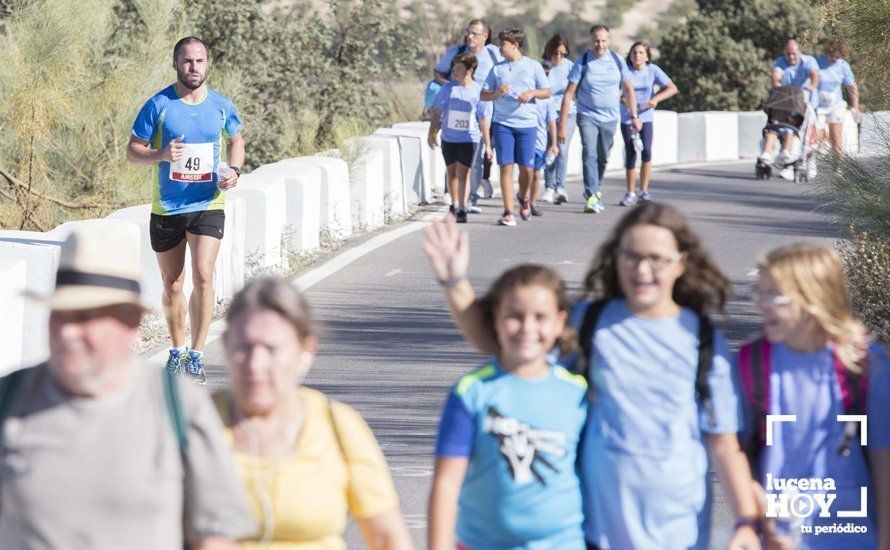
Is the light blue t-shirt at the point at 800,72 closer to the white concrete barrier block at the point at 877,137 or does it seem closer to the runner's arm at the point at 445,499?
the white concrete barrier block at the point at 877,137

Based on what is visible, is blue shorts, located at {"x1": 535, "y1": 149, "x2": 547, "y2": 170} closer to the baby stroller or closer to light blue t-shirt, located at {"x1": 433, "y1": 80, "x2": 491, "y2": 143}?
light blue t-shirt, located at {"x1": 433, "y1": 80, "x2": 491, "y2": 143}

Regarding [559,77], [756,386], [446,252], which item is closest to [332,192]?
[559,77]

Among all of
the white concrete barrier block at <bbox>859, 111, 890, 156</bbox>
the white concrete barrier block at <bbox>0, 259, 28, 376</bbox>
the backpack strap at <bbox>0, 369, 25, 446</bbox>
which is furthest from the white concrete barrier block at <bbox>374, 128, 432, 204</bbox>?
the backpack strap at <bbox>0, 369, 25, 446</bbox>

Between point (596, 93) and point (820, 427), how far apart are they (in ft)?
46.9

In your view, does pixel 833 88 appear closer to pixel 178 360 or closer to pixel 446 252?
pixel 178 360

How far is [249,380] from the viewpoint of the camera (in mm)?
3707

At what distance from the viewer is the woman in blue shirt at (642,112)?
1931 centimetres

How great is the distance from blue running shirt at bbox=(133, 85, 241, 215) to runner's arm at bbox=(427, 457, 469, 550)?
228 inches

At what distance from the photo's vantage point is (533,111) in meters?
17.3

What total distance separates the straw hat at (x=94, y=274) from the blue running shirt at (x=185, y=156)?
612 cm

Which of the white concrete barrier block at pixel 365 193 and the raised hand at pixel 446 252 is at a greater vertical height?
the white concrete barrier block at pixel 365 193

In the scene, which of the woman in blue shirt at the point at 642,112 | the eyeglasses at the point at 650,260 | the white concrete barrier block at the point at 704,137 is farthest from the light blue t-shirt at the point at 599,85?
the eyeglasses at the point at 650,260

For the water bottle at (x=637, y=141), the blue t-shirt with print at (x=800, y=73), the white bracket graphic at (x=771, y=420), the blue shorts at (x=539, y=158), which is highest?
the blue t-shirt with print at (x=800, y=73)

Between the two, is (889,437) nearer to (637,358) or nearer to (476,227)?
(637,358)
